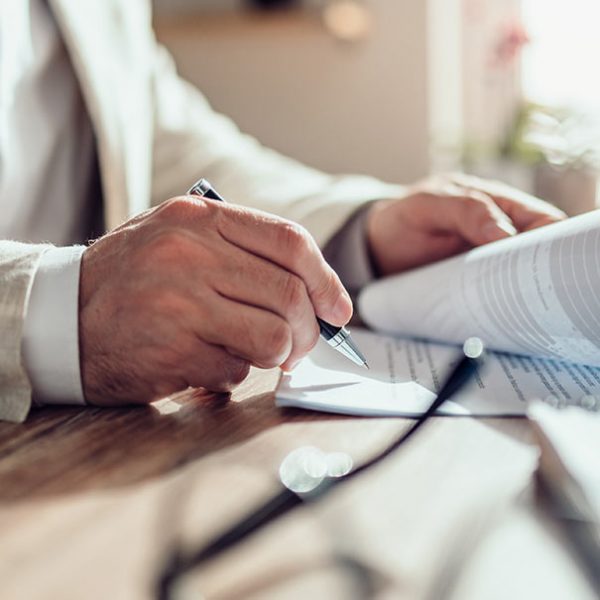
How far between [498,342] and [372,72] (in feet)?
5.39

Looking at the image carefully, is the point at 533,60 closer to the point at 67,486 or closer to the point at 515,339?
the point at 515,339

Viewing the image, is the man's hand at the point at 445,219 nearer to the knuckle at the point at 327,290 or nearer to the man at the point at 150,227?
the man at the point at 150,227

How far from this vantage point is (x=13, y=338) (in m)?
0.51

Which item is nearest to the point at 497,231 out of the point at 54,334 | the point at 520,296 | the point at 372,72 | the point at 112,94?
the point at 520,296

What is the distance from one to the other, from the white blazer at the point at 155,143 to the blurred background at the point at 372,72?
97 cm

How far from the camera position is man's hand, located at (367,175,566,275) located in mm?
737

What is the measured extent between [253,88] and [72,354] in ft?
6.03

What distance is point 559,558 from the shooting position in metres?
0.31

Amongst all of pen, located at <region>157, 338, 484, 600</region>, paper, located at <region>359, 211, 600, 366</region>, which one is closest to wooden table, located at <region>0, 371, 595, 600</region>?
pen, located at <region>157, 338, 484, 600</region>

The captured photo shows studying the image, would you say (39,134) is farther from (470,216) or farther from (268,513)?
(268,513)

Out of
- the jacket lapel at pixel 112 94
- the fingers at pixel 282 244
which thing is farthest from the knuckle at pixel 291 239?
the jacket lapel at pixel 112 94

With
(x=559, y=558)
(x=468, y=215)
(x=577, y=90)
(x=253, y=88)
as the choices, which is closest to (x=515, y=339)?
(x=468, y=215)

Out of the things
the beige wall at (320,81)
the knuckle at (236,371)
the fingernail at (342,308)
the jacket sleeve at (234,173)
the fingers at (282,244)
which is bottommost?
the beige wall at (320,81)

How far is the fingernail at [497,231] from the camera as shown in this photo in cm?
71
